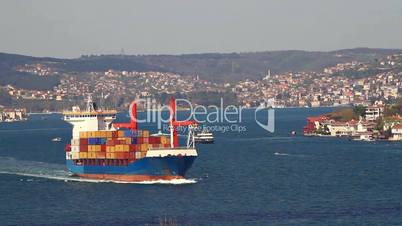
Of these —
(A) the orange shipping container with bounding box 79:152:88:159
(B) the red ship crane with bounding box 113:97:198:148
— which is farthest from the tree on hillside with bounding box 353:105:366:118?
(A) the orange shipping container with bounding box 79:152:88:159

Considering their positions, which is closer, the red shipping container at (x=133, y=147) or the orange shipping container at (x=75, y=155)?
the red shipping container at (x=133, y=147)

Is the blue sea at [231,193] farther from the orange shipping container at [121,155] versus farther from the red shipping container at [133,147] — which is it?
the red shipping container at [133,147]

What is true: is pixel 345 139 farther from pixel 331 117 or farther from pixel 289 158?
pixel 289 158

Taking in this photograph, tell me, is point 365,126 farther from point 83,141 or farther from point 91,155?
point 91,155

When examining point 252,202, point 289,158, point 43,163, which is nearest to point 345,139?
point 289,158

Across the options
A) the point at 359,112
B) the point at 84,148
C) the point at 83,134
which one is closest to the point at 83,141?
the point at 84,148

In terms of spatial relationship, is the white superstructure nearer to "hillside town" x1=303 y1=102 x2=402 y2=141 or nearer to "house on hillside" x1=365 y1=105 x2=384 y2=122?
"hillside town" x1=303 y1=102 x2=402 y2=141

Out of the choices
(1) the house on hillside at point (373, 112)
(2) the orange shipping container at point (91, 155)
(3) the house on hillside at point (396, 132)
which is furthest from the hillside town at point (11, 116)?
(2) the orange shipping container at point (91, 155)
